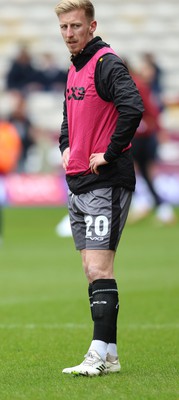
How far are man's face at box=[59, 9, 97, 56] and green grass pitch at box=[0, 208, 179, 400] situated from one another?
6.79 feet

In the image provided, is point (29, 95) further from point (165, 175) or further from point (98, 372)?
point (98, 372)

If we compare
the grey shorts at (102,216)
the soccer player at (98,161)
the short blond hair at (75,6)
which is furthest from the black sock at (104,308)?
the short blond hair at (75,6)

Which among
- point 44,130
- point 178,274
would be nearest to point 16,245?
point 178,274

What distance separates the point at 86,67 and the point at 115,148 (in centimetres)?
57

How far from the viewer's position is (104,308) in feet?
22.1

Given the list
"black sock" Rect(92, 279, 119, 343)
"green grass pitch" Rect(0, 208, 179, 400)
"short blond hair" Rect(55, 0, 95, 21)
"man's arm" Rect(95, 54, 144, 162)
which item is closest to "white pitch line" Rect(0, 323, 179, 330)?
"green grass pitch" Rect(0, 208, 179, 400)

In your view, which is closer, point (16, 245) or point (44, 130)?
point (16, 245)

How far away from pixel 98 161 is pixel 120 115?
32cm

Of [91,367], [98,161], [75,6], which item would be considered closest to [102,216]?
[98,161]

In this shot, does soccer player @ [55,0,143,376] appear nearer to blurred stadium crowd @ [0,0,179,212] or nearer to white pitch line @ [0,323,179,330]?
white pitch line @ [0,323,179,330]

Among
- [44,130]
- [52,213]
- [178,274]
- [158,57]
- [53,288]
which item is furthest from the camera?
[158,57]

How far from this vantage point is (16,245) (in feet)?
56.4

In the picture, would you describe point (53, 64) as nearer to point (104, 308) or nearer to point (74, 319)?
point (74, 319)

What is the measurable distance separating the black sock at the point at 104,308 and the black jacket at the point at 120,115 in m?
0.62
